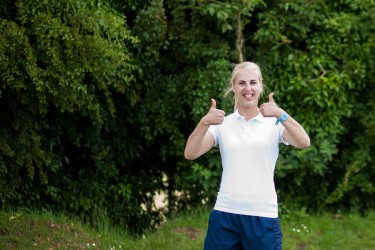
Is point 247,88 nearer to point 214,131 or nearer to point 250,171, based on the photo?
point 214,131

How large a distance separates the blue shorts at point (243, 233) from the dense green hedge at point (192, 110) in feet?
10.0

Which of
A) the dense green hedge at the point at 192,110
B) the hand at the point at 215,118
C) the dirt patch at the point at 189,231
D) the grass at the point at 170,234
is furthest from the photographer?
the dense green hedge at the point at 192,110

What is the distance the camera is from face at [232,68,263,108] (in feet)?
12.7

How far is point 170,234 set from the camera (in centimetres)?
657

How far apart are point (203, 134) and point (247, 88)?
15.3 inches

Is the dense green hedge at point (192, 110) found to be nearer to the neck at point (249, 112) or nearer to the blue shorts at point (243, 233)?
the neck at point (249, 112)

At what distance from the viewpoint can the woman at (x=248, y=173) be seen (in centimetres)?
372

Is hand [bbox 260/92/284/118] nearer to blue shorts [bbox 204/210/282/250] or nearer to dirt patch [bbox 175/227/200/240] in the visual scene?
blue shorts [bbox 204/210/282/250]

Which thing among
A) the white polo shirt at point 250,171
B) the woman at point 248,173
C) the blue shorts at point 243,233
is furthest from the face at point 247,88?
the blue shorts at point 243,233

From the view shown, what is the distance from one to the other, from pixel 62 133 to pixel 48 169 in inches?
16.6

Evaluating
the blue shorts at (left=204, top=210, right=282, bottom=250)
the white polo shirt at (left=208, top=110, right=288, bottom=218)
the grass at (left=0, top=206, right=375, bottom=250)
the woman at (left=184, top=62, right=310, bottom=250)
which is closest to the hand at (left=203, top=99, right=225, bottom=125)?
the woman at (left=184, top=62, right=310, bottom=250)

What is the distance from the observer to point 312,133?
24.6 ft

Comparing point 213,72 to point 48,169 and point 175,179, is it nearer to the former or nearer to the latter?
point 175,179

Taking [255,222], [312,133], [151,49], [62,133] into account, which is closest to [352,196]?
[312,133]
